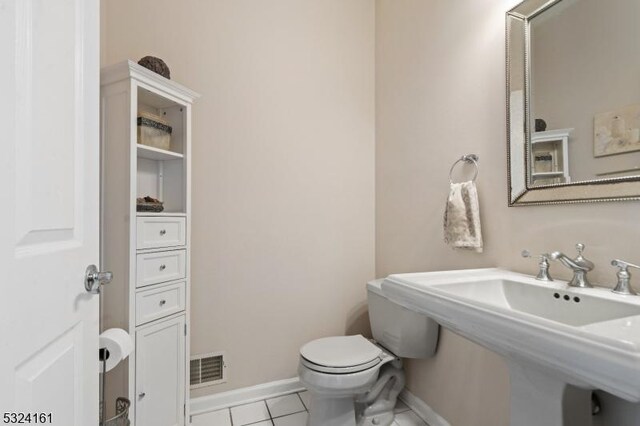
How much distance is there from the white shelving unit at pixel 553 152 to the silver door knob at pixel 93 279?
1398 millimetres

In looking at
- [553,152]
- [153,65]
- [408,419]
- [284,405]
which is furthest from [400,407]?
[153,65]

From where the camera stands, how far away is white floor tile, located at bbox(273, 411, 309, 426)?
1.62 meters

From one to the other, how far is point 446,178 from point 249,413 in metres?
1.64

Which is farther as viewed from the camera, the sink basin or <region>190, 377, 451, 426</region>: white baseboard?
<region>190, 377, 451, 426</region>: white baseboard

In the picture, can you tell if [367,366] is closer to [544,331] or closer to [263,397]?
[263,397]

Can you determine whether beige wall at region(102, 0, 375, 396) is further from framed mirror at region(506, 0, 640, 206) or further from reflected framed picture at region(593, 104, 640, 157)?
reflected framed picture at region(593, 104, 640, 157)

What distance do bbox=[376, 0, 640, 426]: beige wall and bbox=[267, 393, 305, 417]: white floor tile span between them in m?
0.69

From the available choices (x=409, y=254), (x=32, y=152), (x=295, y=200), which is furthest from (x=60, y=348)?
(x=409, y=254)

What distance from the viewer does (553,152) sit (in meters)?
1.09

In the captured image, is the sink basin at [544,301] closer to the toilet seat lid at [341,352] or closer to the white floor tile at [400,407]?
the toilet seat lid at [341,352]

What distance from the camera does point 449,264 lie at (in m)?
1.51

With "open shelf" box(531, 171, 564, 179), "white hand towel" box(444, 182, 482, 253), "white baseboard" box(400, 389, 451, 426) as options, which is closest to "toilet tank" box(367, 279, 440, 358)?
"white baseboard" box(400, 389, 451, 426)

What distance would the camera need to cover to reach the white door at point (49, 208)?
1.53 ft

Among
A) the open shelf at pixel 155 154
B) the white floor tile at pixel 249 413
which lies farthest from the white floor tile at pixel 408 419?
the open shelf at pixel 155 154
